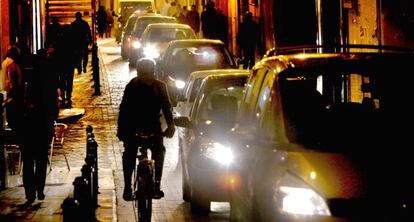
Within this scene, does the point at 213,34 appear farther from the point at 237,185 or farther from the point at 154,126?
→ the point at 237,185

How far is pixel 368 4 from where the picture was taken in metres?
18.4

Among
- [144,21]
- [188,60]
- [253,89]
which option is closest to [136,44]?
[144,21]

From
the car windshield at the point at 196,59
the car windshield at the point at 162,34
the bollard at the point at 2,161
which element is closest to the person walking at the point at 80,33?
the car windshield at the point at 162,34

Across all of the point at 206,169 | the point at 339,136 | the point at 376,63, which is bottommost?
the point at 206,169

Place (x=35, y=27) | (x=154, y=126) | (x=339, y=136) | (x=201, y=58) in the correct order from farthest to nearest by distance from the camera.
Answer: (x=35, y=27)
(x=201, y=58)
(x=154, y=126)
(x=339, y=136)

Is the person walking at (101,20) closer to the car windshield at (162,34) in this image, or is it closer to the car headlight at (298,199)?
the car windshield at (162,34)

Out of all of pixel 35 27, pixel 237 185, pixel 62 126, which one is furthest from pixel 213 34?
pixel 237 185

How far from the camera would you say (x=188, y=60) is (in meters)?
23.0

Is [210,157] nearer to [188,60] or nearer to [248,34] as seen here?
[188,60]

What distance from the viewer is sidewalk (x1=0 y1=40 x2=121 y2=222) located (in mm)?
11148

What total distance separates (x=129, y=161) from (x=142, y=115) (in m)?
0.54

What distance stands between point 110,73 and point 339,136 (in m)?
26.0

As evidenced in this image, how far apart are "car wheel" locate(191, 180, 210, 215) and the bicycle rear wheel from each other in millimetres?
1298

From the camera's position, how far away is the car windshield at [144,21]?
36250 mm
